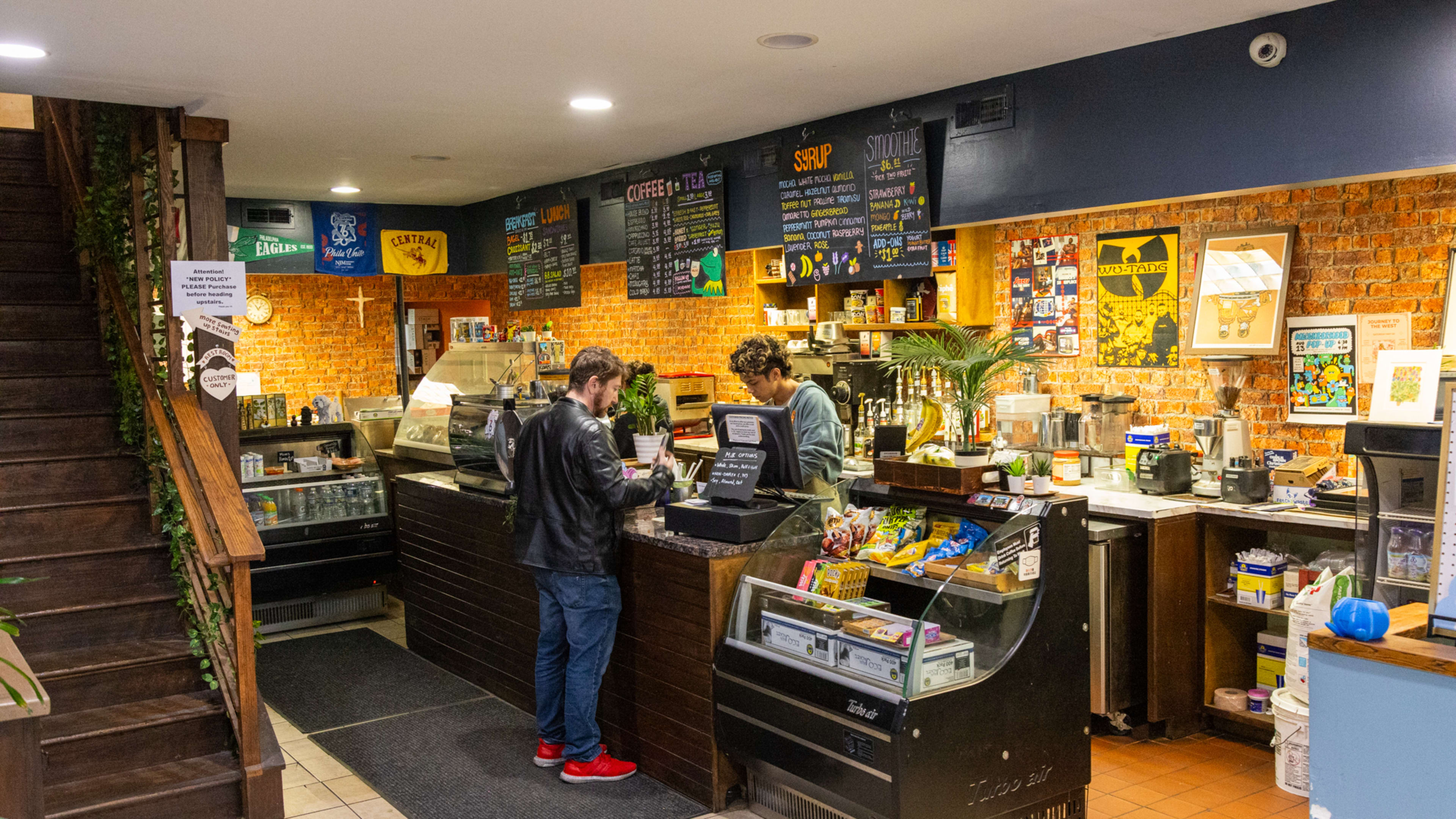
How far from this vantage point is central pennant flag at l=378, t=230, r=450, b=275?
9.60m

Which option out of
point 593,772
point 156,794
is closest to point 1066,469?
point 593,772

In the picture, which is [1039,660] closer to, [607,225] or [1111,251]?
[1111,251]

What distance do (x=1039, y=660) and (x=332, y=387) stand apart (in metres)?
8.62

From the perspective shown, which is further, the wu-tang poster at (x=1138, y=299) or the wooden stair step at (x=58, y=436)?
the wu-tang poster at (x=1138, y=299)

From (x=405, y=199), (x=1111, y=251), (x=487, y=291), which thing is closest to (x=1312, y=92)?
(x=1111, y=251)

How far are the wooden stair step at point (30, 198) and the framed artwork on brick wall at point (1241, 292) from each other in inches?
227

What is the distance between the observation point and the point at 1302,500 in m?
4.23

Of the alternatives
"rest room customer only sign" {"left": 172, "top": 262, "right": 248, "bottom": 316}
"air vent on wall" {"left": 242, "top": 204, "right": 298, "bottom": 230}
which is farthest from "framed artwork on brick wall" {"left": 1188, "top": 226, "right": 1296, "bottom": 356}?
"air vent on wall" {"left": 242, "top": 204, "right": 298, "bottom": 230}

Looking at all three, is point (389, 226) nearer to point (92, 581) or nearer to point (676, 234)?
point (676, 234)

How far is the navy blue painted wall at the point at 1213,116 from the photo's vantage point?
12.8 feet

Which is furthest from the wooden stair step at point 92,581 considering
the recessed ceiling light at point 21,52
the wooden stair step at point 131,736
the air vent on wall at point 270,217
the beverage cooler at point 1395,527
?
the air vent on wall at point 270,217

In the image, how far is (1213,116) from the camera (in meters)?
4.46

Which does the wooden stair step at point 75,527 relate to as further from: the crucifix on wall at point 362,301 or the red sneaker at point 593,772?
the crucifix on wall at point 362,301

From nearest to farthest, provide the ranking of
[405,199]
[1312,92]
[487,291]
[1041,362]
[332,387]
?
[1312,92], [1041,362], [405,199], [332,387], [487,291]
